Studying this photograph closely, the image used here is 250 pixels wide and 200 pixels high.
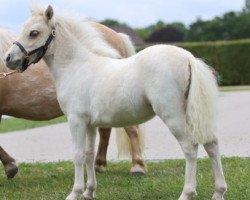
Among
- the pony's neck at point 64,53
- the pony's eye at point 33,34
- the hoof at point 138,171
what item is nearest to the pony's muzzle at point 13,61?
the pony's eye at point 33,34

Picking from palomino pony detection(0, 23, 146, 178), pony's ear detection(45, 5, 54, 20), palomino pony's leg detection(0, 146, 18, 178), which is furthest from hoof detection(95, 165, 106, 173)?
pony's ear detection(45, 5, 54, 20)

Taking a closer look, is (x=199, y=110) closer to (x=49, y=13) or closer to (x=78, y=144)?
(x=78, y=144)

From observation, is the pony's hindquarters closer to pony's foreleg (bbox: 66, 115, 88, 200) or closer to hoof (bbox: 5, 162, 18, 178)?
pony's foreleg (bbox: 66, 115, 88, 200)

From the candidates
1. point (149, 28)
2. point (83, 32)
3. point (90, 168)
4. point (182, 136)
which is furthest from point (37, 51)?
point (149, 28)

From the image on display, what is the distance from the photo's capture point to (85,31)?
18.6ft

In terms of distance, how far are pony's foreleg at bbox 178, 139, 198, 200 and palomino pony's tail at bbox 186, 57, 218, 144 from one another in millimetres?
84

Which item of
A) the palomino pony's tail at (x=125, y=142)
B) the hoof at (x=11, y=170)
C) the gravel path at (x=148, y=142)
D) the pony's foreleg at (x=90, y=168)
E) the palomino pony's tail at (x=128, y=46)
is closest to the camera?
the pony's foreleg at (x=90, y=168)

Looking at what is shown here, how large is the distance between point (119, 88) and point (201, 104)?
75 cm

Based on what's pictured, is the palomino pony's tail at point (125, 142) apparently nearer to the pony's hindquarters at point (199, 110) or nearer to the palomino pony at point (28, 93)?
the palomino pony at point (28, 93)

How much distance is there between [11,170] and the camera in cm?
735

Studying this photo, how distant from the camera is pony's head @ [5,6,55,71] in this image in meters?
5.28

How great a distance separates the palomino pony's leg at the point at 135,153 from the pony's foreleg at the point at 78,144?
6.18ft

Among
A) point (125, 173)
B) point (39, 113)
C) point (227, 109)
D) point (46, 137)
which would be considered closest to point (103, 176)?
point (125, 173)

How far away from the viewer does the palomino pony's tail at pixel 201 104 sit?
4.75 meters
